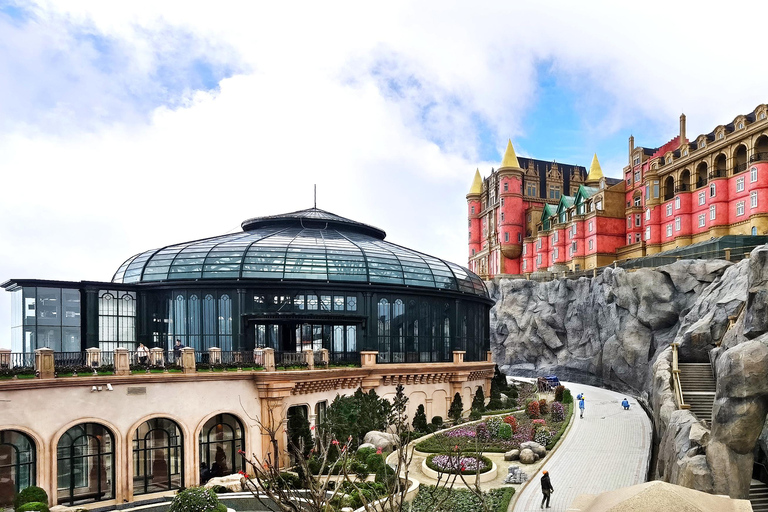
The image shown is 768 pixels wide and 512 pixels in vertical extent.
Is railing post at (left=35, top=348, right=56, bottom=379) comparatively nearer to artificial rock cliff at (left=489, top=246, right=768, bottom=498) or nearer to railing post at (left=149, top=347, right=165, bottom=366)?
railing post at (left=149, top=347, right=165, bottom=366)

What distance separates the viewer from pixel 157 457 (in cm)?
2578

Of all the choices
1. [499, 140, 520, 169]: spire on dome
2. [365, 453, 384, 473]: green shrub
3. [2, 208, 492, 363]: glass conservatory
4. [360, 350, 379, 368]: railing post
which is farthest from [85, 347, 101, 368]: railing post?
[499, 140, 520, 169]: spire on dome

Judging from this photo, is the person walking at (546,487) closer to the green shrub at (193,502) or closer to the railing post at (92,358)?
the green shrub at (193,502)

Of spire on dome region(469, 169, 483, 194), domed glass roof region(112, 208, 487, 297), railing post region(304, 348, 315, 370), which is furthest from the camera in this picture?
spire on dome region(469, 169, 483, 194)

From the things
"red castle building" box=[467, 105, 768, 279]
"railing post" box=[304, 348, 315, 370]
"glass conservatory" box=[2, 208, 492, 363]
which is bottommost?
"railing post" box=[304, 348, 315, 370]

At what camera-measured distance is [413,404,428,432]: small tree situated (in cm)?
3638

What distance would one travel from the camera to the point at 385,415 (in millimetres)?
32906

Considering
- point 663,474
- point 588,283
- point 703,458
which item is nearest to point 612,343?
point 588,283

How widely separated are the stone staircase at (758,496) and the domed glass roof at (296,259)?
23919 mm

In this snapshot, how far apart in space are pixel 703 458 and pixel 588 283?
5207 centimetres

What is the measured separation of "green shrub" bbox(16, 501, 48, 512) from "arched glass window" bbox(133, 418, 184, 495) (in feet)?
18.1

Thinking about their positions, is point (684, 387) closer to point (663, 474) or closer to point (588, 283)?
point (663, 474)

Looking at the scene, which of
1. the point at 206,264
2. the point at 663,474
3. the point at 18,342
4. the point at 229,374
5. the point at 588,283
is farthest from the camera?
the point at 588,283

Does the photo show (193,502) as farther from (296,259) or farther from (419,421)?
(296,259)
